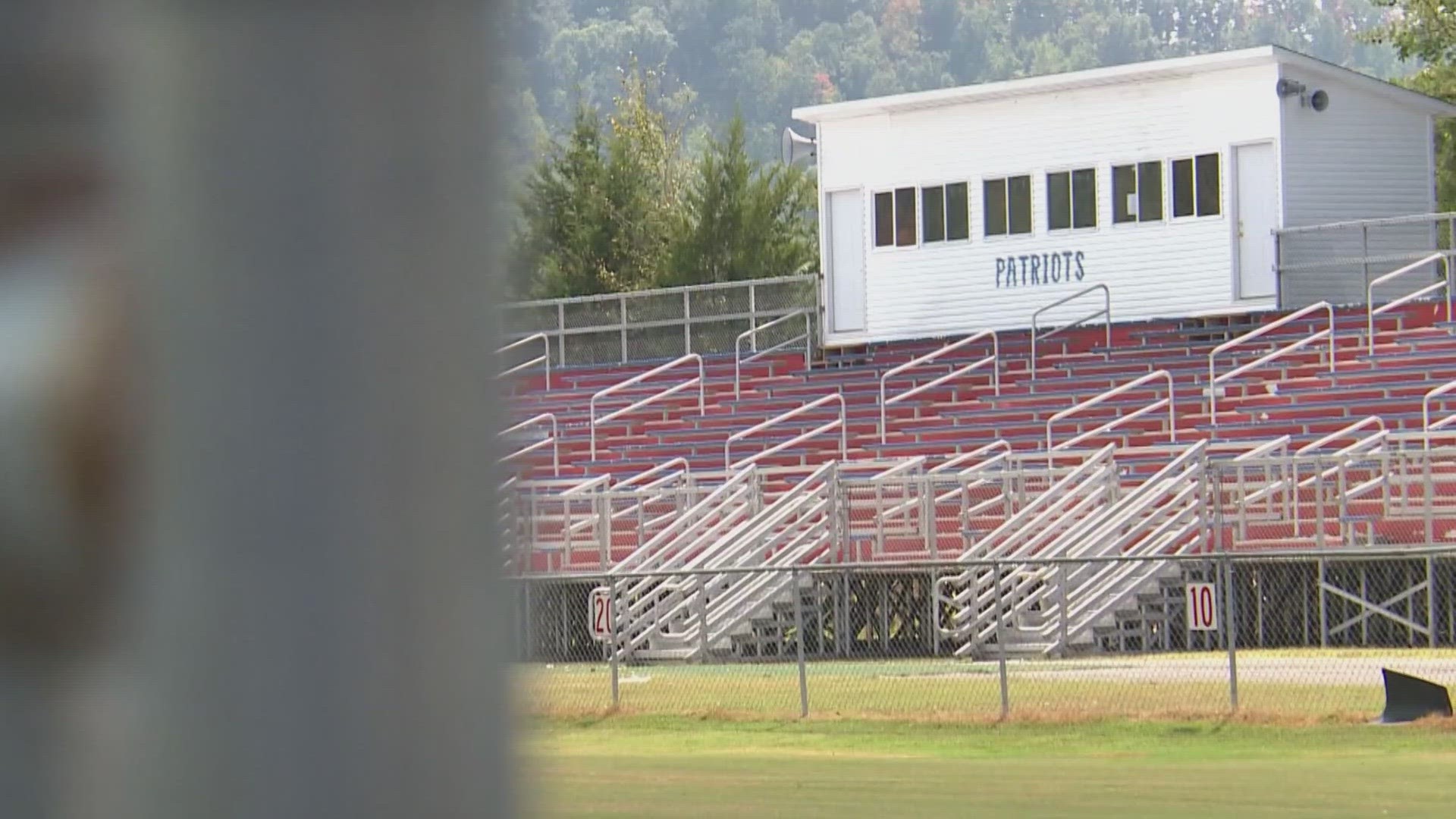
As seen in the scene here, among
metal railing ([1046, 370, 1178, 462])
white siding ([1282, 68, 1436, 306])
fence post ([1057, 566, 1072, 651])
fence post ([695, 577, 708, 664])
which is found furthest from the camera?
white siding ([1282, 68, 1436, 306])

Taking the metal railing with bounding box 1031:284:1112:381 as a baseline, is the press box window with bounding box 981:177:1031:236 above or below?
above

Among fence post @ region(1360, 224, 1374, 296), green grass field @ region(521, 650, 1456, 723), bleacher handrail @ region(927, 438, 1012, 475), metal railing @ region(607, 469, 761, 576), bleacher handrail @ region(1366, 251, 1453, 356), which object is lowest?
green grass field @ region(521, 650, 1456, 723)

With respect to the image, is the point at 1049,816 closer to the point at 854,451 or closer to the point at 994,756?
the point at 994,756

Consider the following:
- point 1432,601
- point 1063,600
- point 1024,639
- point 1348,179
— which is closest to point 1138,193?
point 1348,179

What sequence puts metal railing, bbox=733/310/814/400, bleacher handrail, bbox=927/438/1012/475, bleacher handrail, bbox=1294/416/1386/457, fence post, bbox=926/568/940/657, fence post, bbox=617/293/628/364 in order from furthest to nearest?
1. fence post, bbox=617/293/628/364
2. metal railing, bbox=733/310/814/400
3. bleacher handrail, bbox=927/438/1012/475
4. bleacher handrail, bbox=1294/416/1386/457
5. fence post, bbox=926/568/940/657

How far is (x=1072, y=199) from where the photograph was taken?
130 feet

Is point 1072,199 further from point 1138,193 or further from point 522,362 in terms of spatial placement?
point 522,362

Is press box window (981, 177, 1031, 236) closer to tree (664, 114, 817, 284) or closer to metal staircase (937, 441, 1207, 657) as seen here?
tree (664, 114, 817, 284)

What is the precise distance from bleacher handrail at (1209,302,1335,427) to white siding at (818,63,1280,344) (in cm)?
335

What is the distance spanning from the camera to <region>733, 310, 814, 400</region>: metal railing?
131 ft

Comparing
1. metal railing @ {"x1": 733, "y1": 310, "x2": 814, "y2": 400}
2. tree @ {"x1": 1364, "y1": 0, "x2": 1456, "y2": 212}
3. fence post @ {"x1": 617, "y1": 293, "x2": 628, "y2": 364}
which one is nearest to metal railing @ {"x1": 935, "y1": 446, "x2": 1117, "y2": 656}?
metal railing @ {"x1": 733, "y1": 310, "x2": 814, "y2": 400}

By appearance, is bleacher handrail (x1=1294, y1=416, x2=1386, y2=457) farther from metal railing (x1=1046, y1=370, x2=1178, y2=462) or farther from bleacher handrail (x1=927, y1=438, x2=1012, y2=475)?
bleacher handrail (x1=927, y1=438, x2=1012, y2=475)

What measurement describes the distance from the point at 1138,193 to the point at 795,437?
26.2 ft

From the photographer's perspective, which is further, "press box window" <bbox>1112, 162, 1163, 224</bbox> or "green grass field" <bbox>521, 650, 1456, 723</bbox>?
"press box window" <bbox>1112, 162, 1163, 224</bbox>
